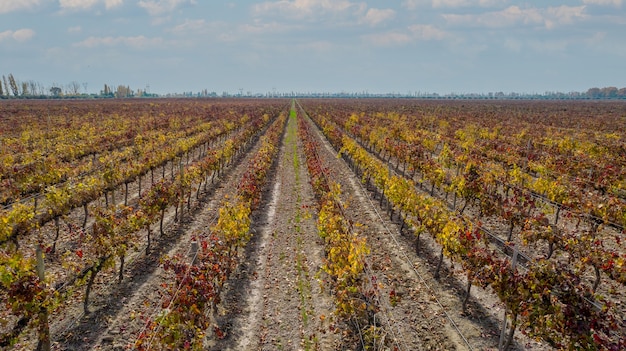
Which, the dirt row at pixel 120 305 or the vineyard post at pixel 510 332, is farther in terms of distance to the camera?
the dirt row at pixel 120 305

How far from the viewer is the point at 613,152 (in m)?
24.0

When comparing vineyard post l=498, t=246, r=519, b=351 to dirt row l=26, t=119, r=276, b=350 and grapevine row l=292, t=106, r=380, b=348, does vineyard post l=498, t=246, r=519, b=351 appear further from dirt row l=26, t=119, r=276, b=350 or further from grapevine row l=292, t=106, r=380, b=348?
dirt row l=26, t=119, r=276, b=350

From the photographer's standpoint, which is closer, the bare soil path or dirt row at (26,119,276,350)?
dirt row at (26,119,276,350)

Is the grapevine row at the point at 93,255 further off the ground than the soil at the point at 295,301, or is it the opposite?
the grapevine row at the point at 93,255

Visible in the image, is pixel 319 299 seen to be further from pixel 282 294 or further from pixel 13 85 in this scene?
pixel 13 85

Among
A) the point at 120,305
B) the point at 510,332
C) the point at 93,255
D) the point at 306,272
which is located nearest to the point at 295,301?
the point at 306,272

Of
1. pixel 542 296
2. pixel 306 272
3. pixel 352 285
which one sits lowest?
pixel 306 272

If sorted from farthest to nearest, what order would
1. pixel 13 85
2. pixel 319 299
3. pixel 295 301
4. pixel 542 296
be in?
pixel 13 85 < pixel 319 299 < pixel 295 301 < pixel 542 296

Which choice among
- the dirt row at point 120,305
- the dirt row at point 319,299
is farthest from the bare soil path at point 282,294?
the dirt row at point 120,305

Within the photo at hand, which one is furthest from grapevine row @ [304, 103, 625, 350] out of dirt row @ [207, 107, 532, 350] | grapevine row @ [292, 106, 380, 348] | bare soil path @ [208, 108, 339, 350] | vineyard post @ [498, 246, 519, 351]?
bare soil path @ [208, 108, 339, 350]

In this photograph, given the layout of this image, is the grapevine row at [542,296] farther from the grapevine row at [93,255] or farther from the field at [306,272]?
the grapevine row at [93,255]

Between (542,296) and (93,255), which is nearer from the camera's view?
(542,296)

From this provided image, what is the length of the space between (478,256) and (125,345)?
7844 mm

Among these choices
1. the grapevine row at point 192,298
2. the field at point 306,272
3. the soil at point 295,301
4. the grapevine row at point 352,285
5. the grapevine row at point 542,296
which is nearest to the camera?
A: the grapevine row at point 542,296
